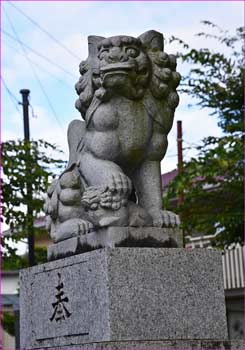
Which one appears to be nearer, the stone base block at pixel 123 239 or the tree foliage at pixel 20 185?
the stone base block at pixel 123 239

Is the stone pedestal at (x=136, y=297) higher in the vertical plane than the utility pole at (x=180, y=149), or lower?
lower

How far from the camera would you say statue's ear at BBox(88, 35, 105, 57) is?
6234 mm

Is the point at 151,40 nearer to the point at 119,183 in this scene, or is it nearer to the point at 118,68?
the point at 118,68

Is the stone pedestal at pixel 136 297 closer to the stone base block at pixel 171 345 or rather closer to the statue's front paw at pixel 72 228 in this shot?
the stone base block at pixel 171 345

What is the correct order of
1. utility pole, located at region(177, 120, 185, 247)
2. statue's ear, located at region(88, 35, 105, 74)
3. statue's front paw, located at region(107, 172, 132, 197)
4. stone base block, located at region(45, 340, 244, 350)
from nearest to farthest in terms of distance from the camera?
stone base block, located at region(45, 340, 244, 350) < statue's front paw, located at region(107, 172, 132, 197) < statue's ear, located at region(88, 35, 105, 74) < utility pole, located at region(177, 120, 185, 247)

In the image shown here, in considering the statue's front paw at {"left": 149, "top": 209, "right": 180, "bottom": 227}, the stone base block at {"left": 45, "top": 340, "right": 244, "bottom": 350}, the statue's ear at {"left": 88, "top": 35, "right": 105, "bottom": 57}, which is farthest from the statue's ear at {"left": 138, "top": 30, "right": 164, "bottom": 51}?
the stone base block at {"left": 45, "top": 340, "right": 244, "bottom": 350}

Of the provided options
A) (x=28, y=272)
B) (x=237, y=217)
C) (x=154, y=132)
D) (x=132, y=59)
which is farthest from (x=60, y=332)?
(x=237, y=217)

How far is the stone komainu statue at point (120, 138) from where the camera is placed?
235 inches

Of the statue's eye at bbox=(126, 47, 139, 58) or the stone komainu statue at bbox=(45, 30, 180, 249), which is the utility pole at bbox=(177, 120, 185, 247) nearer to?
the stone komainu statue at bbox=(45, 30, 180, 249)

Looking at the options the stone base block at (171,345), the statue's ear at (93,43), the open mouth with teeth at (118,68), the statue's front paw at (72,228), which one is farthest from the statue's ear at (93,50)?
the stone base block at (171,345)

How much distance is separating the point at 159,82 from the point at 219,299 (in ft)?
5.16

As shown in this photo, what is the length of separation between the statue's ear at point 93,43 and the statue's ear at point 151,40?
294 millimetres

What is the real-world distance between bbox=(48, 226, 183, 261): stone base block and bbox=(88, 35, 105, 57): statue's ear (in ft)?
4.27

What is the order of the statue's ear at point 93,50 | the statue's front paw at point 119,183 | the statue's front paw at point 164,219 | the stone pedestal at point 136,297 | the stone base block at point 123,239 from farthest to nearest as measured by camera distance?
1. the statue's ear at point 93,50
2. the statue's front paw at point 164,219
3. the statue's front paw at point 119,183
4. the stone base block at point 123,239
5. the stone pedestal at point 136,297
